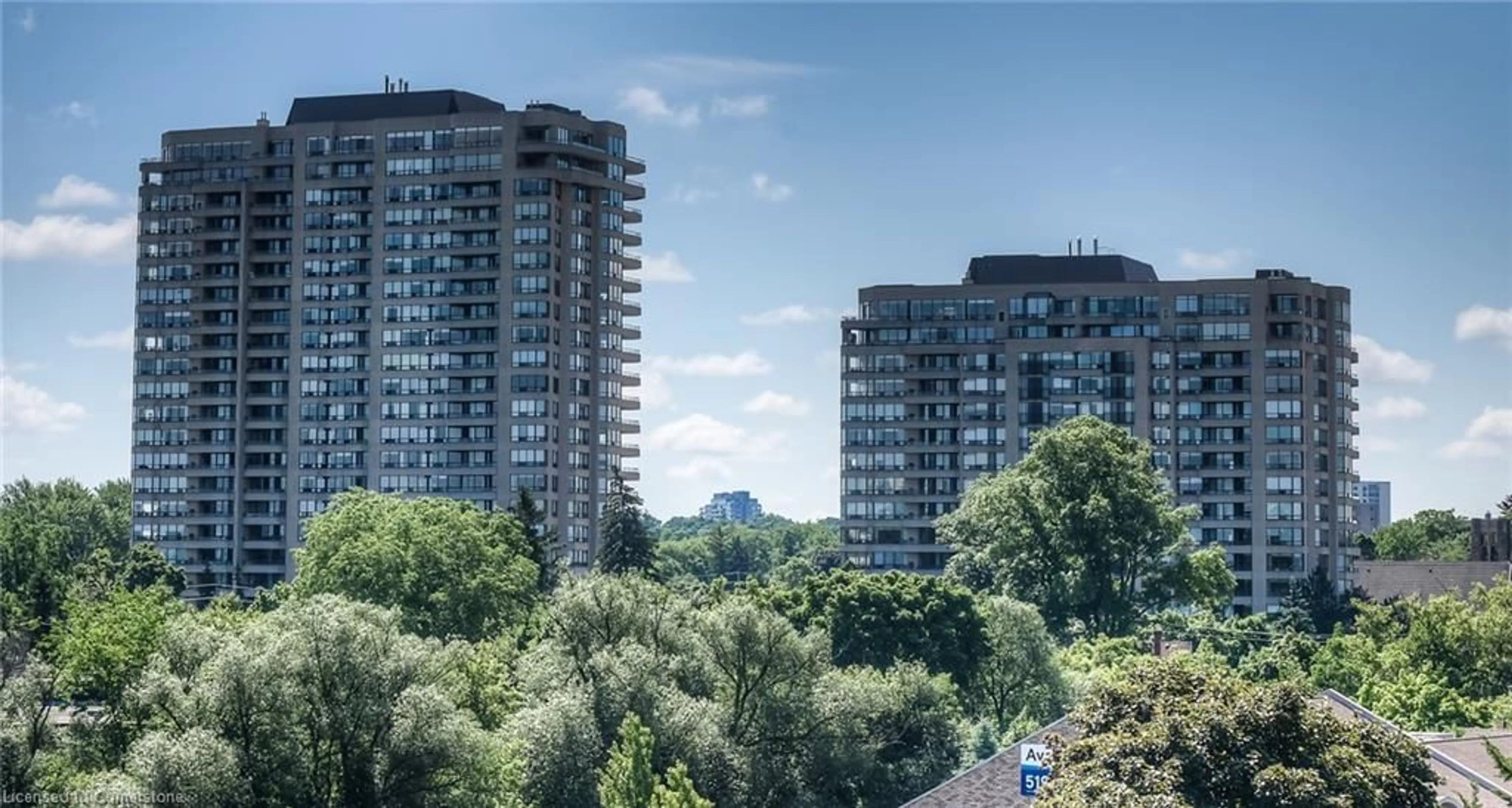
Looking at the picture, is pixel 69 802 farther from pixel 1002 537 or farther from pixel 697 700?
pixel 1002 537

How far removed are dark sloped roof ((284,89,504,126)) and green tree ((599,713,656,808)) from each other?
11327 cm

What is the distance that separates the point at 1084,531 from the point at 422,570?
40.7m

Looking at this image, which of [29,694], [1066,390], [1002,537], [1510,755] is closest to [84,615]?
[29,694]

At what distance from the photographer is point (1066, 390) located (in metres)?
172

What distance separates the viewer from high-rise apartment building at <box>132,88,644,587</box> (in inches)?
6476

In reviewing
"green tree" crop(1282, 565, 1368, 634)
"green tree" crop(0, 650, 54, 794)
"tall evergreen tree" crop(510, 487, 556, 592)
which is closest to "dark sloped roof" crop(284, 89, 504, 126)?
"tall evergreen tree" crop(510, 487, 556, 592)

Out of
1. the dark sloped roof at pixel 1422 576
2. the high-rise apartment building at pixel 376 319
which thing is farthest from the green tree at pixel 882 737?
the dark sloped roof at pixel 1422 576

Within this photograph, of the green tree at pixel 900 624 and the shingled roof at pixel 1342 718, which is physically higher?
the green tree at pixel 900 624

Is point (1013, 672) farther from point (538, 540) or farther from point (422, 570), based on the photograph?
point (538, 540)

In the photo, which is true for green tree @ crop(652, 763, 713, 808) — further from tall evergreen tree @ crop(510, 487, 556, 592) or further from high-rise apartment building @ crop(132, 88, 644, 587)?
high-rise apartment building @ crop(132, 88, 644, 587)

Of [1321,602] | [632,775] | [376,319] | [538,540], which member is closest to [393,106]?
[376,319]

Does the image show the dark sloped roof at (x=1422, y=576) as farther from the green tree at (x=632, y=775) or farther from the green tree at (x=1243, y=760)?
the green tree at (x=1243, y=760)

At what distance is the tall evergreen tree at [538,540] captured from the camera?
5217 inches

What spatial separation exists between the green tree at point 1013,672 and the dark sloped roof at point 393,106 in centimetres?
8588
